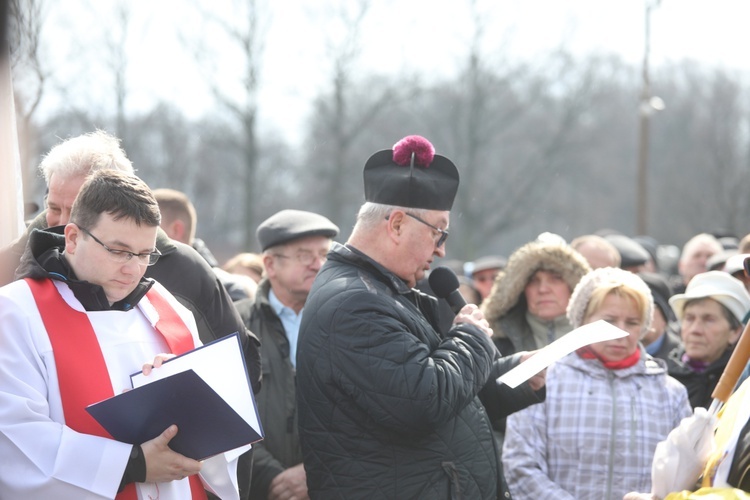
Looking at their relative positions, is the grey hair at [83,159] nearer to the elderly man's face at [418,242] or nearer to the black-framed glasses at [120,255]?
the black-framed glasses at [120,255]

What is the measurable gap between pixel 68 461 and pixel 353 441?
3.62 ft

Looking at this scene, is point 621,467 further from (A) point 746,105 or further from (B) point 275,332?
(A) point 746,105

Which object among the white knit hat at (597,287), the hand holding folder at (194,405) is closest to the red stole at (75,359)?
the hand holding folder at (194,405)

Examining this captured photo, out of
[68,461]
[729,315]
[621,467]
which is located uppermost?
[68,461]

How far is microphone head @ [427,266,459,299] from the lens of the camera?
3.92 metres

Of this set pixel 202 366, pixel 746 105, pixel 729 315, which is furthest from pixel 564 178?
pixel 202 366

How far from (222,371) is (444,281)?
1171 mm

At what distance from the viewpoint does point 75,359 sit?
295 cm

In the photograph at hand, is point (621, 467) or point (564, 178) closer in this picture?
point (621, 467)

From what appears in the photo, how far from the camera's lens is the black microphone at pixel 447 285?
12.9 ft

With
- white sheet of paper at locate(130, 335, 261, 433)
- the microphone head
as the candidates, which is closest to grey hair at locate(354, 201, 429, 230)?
the microphone head

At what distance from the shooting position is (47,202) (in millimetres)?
3893

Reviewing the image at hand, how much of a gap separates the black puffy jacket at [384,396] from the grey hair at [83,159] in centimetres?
98

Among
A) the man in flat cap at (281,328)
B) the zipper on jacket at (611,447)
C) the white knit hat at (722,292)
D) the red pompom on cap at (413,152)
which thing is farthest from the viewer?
the white knit hat at (722,292)
